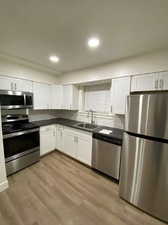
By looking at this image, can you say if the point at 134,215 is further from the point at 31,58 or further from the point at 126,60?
the point at 31,58

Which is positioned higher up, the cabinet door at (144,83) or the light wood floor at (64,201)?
the cabinet door at (144,83)

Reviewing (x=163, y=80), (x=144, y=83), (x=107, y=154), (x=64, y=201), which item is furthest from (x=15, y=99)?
(x=163, y=80)

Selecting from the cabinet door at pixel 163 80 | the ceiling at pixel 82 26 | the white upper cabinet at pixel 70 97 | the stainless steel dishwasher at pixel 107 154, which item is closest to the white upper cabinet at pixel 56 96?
the white upper cabinet at pixel 70 97

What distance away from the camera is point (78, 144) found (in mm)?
2736

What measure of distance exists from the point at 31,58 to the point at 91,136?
7.25 ft

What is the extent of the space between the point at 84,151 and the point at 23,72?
2446mm

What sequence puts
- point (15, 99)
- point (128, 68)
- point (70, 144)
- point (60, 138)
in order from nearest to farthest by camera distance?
point (128, 68), point (15, 99), point (70, 144), point (60, 138)

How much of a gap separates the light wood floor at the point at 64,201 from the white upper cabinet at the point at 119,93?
1533mm

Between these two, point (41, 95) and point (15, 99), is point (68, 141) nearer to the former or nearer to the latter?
point (41, 95)

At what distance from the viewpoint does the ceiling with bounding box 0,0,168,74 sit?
1041 mm

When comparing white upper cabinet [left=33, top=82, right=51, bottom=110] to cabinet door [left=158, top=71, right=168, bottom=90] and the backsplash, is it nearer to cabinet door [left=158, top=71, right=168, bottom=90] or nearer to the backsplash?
the backsplash

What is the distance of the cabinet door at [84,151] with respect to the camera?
252 cm

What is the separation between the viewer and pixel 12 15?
1194 mm

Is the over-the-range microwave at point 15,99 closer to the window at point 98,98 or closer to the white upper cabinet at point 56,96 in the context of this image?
the white upper cabinet at point 56,96
